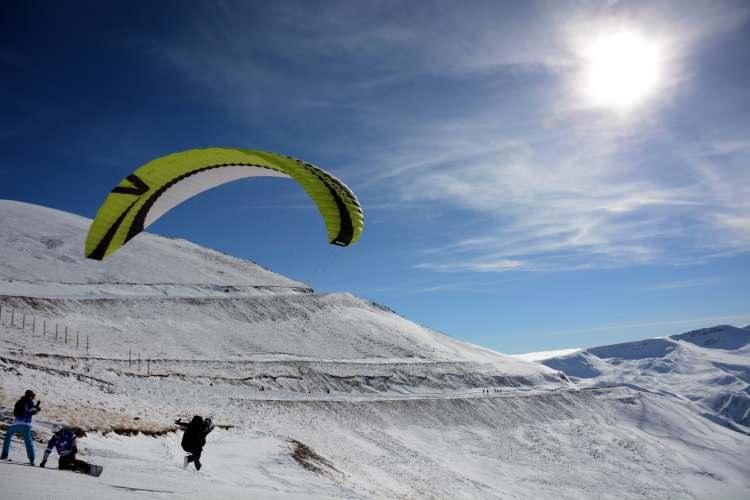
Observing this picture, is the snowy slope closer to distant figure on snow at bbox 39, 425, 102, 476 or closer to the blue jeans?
the blue jeans

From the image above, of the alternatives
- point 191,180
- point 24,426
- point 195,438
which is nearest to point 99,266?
point 191,180

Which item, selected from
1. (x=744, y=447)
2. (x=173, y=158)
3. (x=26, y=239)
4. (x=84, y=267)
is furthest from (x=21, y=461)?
(x=26, y=239)

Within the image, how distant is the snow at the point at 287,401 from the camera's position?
16.0 metres

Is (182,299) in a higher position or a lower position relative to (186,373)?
higher

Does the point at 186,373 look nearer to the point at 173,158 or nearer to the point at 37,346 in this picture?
the point at 37,346

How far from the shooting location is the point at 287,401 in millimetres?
41219

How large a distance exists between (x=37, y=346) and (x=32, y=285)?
21078 millimetres

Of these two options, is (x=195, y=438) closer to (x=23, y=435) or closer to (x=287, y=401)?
(x=23, y=435)

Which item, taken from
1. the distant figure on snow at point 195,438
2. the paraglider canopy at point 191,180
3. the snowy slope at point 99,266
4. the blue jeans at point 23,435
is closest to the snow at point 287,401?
the snowy slope at point 99,266

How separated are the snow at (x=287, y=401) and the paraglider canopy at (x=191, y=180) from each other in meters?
5.88

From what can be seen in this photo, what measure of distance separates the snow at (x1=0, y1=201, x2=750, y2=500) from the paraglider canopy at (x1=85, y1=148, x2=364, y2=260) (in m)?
5.88

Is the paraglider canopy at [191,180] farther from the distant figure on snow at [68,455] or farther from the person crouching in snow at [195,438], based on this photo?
the distant figure on snow at [68,455]

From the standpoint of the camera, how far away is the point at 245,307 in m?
66.3

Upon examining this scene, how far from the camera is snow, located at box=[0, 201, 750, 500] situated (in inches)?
631
